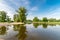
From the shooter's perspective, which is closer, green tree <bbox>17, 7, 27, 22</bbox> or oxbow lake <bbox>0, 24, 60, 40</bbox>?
oxbow lake <bbox>0, 24, 60, 40</bbox>

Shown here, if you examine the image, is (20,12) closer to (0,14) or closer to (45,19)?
(0,14)

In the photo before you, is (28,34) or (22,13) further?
(22,13)

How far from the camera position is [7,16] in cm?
6512

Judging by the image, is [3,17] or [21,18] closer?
[21,18]

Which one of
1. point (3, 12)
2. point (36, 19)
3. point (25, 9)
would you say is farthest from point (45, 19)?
point (3, 12)

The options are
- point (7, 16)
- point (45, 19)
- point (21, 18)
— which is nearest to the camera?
point (21, 18)

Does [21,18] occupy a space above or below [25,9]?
below

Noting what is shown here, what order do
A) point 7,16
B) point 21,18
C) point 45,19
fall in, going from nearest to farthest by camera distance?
point 21,18, point 7,16, point 45,19

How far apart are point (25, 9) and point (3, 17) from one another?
16.3 metres

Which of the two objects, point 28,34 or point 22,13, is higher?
point 22,13

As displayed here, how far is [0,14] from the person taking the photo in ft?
202

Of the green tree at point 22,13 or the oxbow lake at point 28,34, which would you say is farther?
the green tree at point 22,13

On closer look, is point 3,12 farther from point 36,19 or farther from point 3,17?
point 36,19

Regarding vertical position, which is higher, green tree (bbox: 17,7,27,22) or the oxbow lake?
green tree (bbox: 17,7,27,22)
